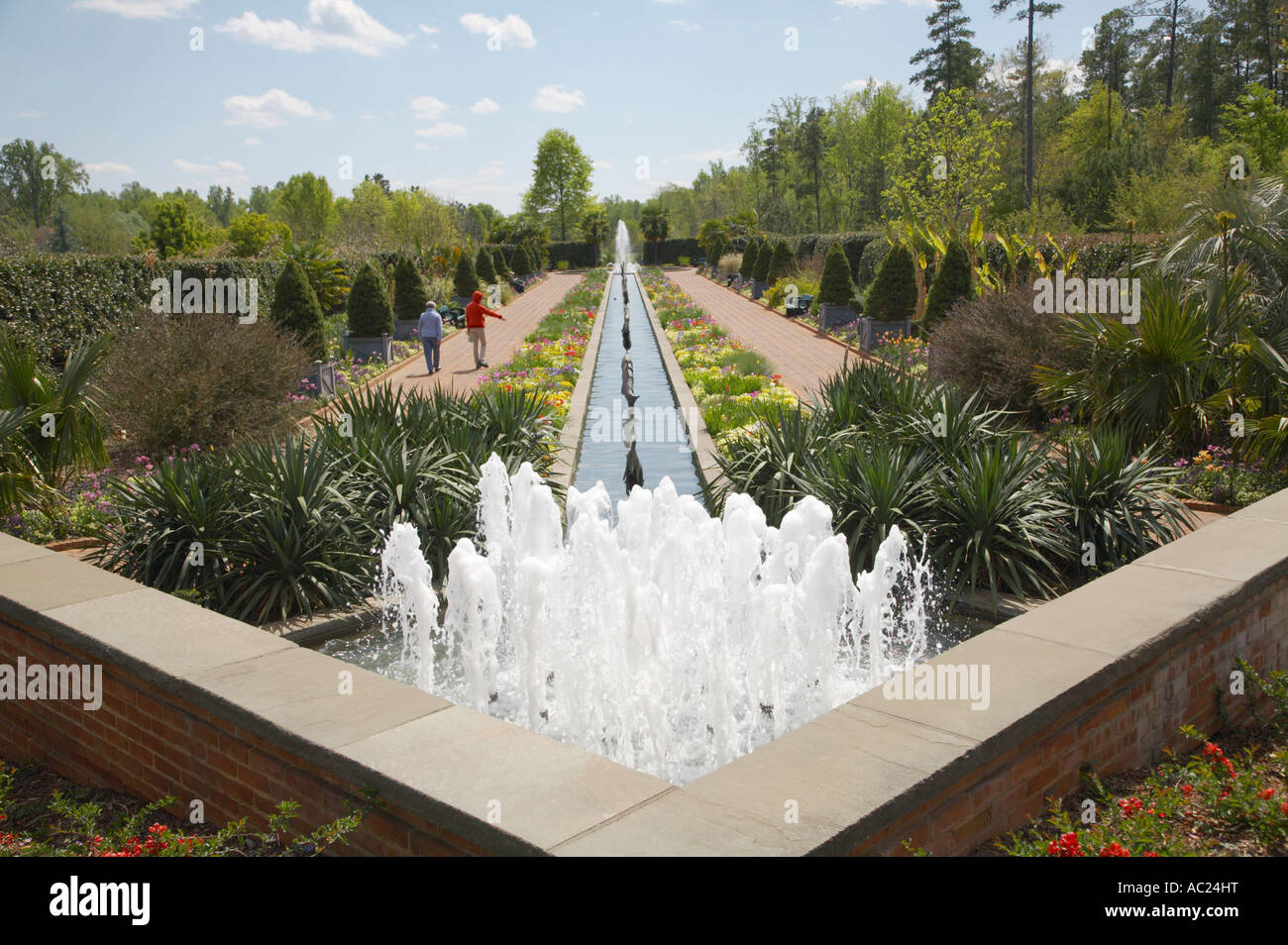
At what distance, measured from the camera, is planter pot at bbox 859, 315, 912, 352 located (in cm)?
1983

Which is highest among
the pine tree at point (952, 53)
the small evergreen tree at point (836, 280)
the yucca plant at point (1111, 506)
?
the pine tree at point (952, 53)

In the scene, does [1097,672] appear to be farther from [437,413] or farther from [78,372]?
[78,372]

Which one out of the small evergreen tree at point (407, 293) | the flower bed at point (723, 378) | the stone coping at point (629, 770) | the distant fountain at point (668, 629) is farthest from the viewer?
the small evergreen tree at point (407, 293)

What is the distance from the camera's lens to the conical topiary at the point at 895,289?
19969 mm

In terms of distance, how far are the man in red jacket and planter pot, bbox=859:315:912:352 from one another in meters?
7.51

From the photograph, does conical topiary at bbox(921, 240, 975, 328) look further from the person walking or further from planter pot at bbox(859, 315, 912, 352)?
the person walking

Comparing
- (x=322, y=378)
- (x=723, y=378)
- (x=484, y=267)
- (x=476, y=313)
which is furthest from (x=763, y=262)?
(x=723, y=378)

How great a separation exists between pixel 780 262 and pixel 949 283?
17.7 metres

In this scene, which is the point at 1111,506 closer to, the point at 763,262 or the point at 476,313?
the point at 476,313

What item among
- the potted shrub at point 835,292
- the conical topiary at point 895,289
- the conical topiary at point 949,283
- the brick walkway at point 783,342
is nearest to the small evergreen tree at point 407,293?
the brick walkway at point 783,342

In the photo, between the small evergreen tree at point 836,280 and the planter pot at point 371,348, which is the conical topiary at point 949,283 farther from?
the planter pot at point 371,348

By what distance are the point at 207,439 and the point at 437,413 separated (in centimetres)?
328

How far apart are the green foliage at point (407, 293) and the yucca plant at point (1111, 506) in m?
19.6
